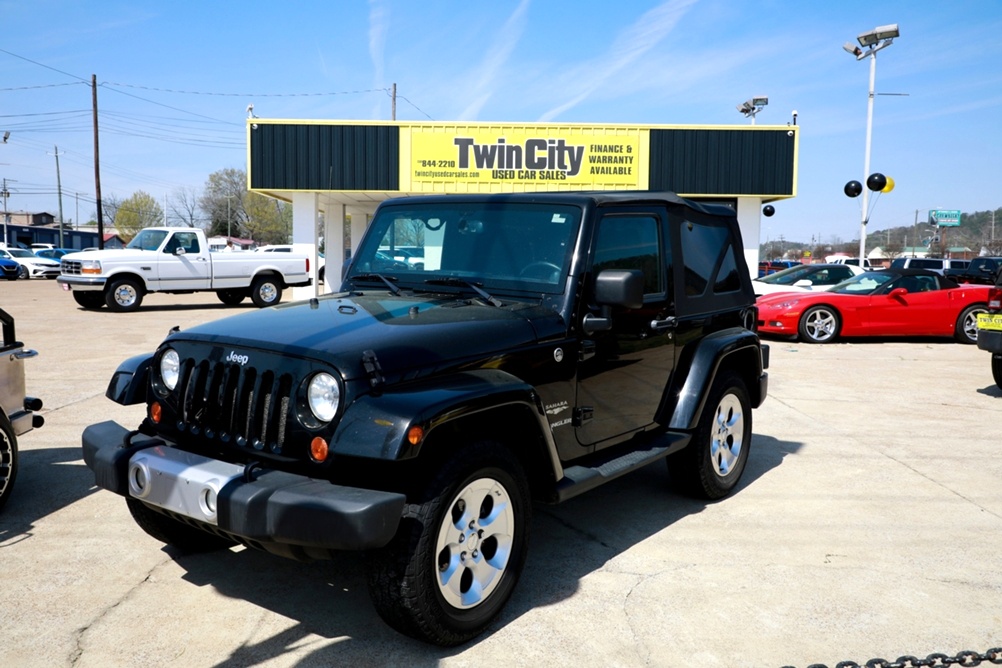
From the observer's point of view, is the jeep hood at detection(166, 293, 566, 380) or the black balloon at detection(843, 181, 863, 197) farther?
the black balloon at detection(843, 181, 863, 197)

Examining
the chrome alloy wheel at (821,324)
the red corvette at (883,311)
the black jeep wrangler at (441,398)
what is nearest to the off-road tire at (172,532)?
the black jeep wrangler at (441,398)

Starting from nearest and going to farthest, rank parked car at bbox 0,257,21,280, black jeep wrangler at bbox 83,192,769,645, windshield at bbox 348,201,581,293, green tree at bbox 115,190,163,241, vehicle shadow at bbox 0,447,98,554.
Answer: black jeep wrangler at bbox 83,192,769,645 < windshield at bbox 348,201,581,293 < vehicle shadow at bbox 0,447,98,554 < parked car at bbox 0,257,21,280 < green tree at bbox 115,190,163,241

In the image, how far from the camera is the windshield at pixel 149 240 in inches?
772

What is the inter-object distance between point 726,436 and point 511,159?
1837 centimetres

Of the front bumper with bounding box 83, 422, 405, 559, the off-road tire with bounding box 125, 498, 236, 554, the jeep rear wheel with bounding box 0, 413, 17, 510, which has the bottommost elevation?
the off-road tire with bounding box 125, 498, 236, 554

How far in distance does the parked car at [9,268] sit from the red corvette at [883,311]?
33.6 metres

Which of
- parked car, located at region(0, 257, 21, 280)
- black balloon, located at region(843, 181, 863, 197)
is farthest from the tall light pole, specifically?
parked car, located at region(0, 257, 21, 280)

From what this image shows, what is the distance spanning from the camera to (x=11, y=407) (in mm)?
4996

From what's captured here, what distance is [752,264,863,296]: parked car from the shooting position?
55.2 feet

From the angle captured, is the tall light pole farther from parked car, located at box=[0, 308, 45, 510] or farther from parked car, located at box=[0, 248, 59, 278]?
parked car, located at box=[0, 248, 59, 278]

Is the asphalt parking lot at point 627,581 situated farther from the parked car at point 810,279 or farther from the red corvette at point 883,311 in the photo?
the parked car at point 810,279

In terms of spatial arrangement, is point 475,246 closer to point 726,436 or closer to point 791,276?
point 726,436

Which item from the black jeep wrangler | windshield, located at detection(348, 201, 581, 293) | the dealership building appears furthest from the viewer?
the dealership building

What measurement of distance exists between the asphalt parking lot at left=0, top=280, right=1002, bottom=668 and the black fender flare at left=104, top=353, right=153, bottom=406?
868 millimetres
